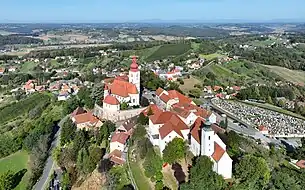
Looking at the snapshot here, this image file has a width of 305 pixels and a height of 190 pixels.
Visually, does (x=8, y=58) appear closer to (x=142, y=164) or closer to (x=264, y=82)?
(x=264, y=82)

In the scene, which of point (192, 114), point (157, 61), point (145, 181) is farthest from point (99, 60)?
point (145, 181)

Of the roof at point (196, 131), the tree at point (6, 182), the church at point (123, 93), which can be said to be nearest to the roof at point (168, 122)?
the roof at point (196, 131)

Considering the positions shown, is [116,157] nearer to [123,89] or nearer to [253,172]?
[123,89]

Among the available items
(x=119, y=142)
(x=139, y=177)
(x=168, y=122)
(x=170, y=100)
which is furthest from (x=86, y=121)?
(x=139, y=177)

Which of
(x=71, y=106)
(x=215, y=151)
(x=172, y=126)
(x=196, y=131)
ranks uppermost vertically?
(x=172, y=126)

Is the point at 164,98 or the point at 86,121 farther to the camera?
the point at 164,98

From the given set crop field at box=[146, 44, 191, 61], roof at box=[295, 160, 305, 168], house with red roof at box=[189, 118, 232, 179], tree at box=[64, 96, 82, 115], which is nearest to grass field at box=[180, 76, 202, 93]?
tree at box=[64, 96, 82, 115]

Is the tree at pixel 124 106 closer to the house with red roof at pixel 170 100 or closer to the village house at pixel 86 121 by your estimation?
the village house at pixel 86 121
